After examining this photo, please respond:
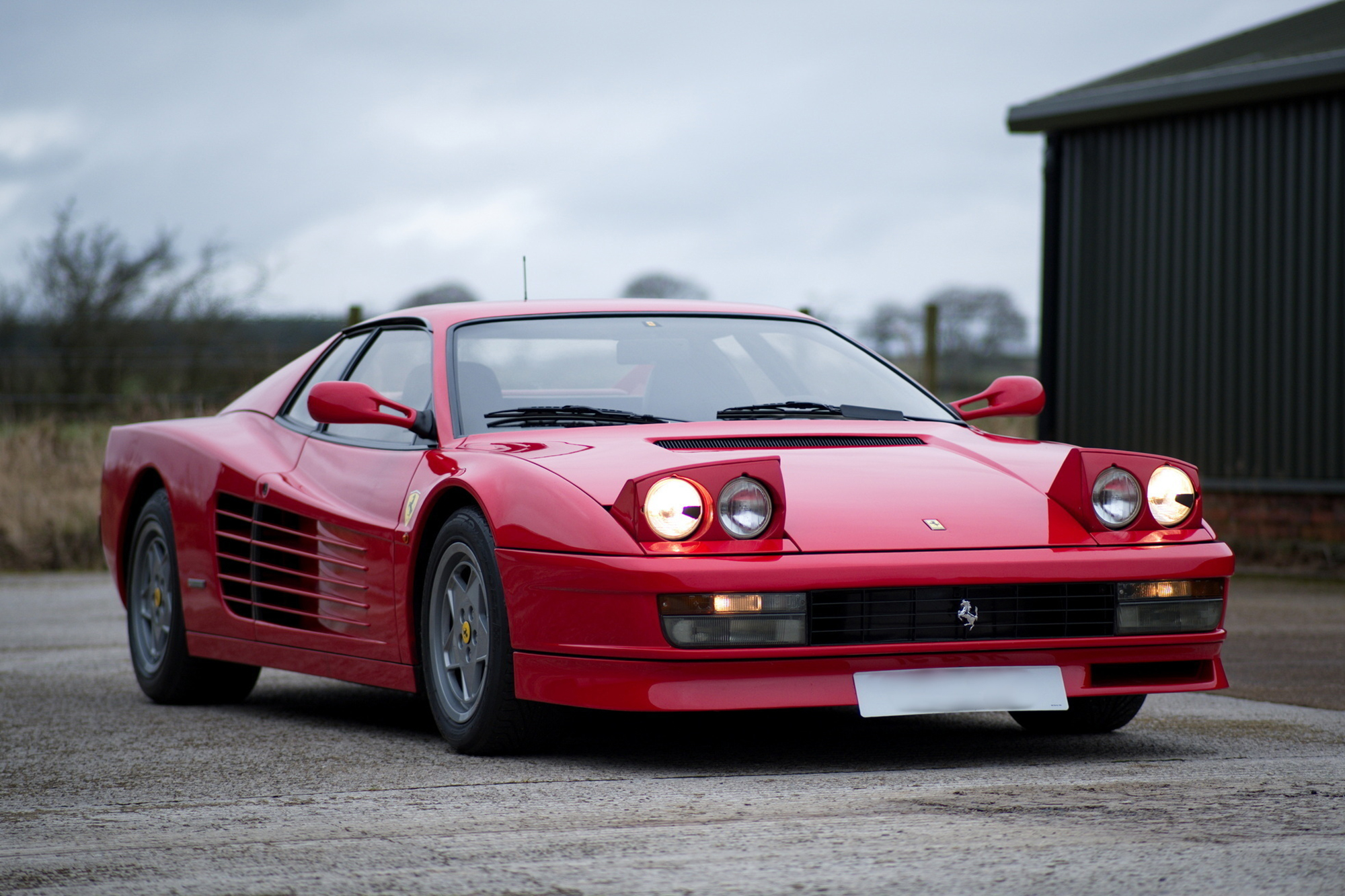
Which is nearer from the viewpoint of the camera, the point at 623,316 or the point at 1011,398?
the point at 623,316

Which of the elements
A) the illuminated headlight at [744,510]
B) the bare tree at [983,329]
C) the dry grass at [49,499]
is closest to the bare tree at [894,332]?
the bare tree at [983,329]

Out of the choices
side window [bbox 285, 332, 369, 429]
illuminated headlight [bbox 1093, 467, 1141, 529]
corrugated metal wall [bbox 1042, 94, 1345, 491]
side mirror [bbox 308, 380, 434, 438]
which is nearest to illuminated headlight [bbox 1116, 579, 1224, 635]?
illuminated headlight [bbox 1093, 467, 1141, 529]

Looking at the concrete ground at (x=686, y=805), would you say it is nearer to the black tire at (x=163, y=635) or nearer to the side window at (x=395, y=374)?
the black tire at (x=163, y=635)

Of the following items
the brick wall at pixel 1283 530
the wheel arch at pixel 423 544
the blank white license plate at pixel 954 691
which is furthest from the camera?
the brick wall at pixel 1283 530

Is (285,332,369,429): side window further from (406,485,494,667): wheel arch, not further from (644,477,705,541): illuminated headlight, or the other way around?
(644,477,705,541): illuminated headlight

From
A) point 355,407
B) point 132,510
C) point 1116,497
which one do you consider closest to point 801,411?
point 1116,497

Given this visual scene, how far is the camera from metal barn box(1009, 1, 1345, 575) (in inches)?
471

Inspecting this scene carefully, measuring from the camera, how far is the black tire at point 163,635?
6098mm

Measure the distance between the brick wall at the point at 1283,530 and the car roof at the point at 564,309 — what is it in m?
7.04

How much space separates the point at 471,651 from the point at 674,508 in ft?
2.64

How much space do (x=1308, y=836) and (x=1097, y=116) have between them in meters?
10.7

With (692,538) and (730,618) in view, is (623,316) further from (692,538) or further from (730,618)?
(730,618)

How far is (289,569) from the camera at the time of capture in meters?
5.45

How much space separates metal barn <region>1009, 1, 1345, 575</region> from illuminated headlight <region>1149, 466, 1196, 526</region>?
782 centimetres
